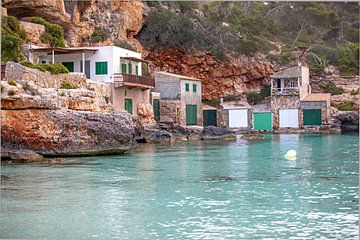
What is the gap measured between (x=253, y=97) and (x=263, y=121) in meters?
2.65

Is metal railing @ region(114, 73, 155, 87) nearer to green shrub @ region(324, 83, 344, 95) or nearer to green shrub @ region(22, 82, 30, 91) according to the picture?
green shrub @ region(22, 82, 30, 91)

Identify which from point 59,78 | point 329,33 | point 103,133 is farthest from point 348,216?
point 329,33

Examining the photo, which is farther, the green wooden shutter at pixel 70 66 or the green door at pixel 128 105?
the green door at pixel 128 105

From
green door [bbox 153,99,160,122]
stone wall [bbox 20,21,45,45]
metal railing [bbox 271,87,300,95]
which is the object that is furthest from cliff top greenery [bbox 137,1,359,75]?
stone wall [bbox 20,21,45,45]

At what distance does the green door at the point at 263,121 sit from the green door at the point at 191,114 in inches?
134

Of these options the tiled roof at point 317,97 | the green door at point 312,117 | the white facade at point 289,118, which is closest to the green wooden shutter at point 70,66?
the white facade at point 289,118

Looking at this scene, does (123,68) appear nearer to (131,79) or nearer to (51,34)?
(131,79)

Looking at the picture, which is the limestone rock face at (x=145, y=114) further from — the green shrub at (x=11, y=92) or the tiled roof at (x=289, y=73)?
the green shrub at (x=11, y=92)

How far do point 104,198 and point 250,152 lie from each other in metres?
8.62

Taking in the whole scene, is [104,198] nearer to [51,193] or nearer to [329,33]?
[51,193]

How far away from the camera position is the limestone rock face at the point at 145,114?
22.5m

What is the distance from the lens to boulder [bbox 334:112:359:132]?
27.1 metres

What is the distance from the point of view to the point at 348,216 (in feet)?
19.4

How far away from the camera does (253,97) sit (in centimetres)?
3130
